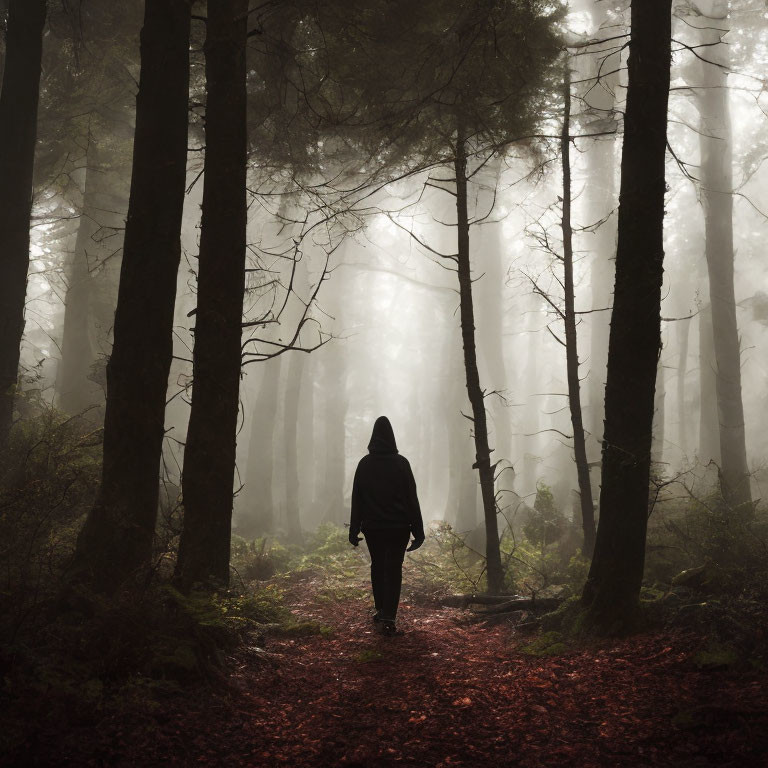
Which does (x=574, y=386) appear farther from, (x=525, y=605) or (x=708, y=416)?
(x=708, y=416)

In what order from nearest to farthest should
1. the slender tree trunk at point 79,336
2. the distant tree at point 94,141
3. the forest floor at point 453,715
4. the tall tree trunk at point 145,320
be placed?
1. the forest floor at point 453,715
2. the tall tree trunk at point 145,320
3. the distant tree at point 94,141
4. the slender tree trunk at point 79,336

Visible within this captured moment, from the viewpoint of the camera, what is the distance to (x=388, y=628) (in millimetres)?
6285

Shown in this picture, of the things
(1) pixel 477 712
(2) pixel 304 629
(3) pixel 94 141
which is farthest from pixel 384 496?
(3) pixel 94 141

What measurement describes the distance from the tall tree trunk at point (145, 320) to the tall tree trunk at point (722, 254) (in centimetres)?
1201

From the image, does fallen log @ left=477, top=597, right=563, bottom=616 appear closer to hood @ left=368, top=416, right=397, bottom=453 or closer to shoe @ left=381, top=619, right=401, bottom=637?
shoe @ left=381, top=619, right=401, bottom=637

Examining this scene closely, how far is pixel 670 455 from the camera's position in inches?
1383

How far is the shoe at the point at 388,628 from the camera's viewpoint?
20.5 feet

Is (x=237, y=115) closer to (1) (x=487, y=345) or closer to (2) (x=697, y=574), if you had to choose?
(2) (x=697, y=574)

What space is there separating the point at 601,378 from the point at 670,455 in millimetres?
18231

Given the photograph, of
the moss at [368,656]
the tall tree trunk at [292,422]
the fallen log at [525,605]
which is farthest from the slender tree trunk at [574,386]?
the tall tree trunk at [292,422]

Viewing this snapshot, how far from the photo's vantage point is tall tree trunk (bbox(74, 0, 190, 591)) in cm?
520

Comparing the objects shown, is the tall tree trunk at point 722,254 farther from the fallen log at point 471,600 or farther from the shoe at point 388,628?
the shoe at point 388,628

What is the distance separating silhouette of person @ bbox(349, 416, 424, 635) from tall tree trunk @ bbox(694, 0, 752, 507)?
9.41 metres

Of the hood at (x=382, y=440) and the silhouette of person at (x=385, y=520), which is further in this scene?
the hood at (x=382, y=440)
